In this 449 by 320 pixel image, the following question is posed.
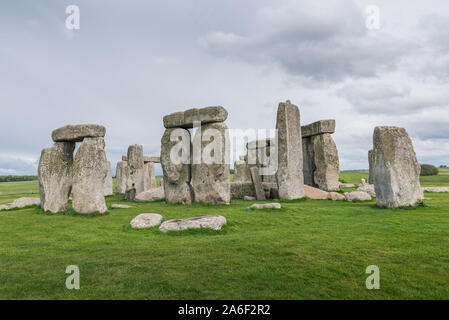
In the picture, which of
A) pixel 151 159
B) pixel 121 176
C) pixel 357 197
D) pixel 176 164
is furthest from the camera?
pixel 151 159

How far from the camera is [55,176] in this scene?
10930 mm

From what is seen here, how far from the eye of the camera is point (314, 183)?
65.8ft

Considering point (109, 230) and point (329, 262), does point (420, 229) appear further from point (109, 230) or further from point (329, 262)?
point (109, 230)

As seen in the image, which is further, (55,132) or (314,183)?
(314,183)

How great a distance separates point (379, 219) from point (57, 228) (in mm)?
8631

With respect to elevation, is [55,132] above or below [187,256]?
above

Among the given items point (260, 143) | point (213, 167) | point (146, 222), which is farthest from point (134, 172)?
point (146, 222)

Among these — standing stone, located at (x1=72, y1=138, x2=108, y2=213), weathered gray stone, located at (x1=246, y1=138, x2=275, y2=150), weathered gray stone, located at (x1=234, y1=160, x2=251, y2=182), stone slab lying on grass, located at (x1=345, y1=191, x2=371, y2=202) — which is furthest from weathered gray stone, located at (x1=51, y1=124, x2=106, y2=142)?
weathered gray stone, located at (x1=246, y1=138, x2=275, y2=150)

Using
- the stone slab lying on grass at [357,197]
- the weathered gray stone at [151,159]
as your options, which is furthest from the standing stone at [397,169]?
the weathered gray stone at [151,159]

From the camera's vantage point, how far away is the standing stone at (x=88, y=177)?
1016 centimetres

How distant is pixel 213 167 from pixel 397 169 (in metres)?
7.04

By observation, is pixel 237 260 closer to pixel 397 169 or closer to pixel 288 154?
pixel 397 169
